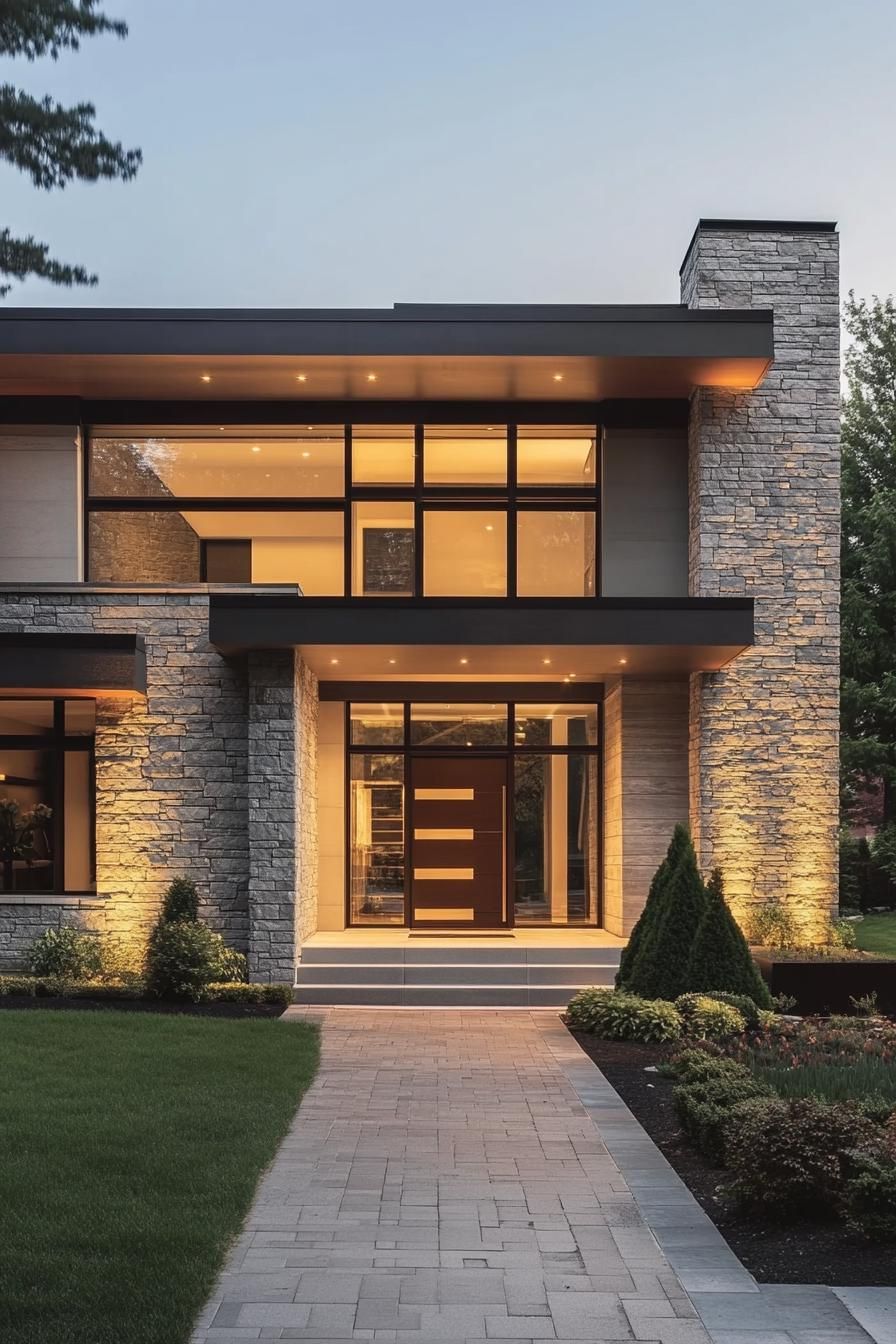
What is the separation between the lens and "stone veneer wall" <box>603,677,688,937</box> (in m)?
14.6

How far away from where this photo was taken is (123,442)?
15594 millimetres

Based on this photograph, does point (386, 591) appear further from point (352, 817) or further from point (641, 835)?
point (641, 835)

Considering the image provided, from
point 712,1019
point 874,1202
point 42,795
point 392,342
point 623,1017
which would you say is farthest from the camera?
point 42,795

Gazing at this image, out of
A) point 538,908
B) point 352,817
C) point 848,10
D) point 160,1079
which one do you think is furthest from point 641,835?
point 848,10

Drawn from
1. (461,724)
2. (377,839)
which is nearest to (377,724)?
(461,724)

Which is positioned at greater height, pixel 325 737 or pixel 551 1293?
pixel 325 737

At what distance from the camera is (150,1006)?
12.4 m

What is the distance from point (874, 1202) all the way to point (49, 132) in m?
5.44

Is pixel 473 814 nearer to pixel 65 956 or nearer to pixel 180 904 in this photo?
pixel 180 904

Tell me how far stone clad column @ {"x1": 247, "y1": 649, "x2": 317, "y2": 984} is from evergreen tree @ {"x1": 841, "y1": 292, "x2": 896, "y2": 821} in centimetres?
1230

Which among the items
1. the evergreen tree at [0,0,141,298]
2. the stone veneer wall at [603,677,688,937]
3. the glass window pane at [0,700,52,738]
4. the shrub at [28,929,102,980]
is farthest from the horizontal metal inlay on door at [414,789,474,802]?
the evergreen tree at [0,0,141,298]

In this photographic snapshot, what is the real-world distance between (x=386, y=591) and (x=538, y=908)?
175 inches

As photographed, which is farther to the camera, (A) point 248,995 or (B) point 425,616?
(B) point 425,616

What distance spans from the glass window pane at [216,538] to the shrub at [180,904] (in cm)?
395
